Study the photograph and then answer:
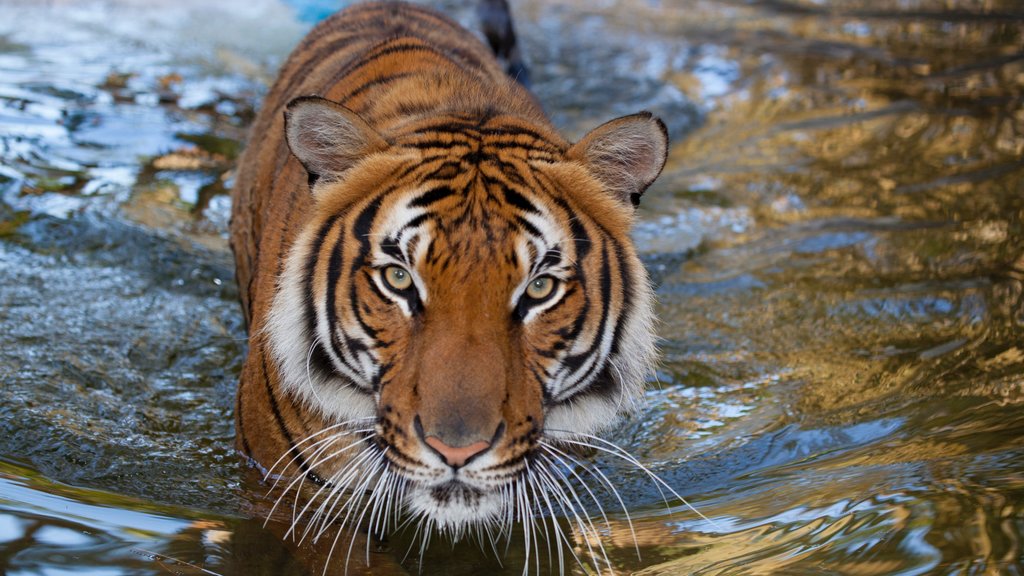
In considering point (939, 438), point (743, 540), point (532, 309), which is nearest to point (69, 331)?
point (532, 309)

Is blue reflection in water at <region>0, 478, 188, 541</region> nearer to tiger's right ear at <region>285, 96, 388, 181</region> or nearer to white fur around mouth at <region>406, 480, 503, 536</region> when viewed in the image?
white fur around mouth at <region>406, 480, 503, 536</region>

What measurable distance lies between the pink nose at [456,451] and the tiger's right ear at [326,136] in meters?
0.63

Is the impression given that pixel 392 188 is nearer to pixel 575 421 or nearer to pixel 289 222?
pixel 289 222

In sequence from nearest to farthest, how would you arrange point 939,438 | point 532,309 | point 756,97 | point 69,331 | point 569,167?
point 532,309, point 569,167, point 939,438, point 69,331, point 756,97

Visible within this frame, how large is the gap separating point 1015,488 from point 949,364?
0.92 m

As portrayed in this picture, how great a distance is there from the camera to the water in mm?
2328

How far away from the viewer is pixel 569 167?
2281mm

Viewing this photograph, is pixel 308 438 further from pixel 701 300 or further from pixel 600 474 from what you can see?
pixel 701 300

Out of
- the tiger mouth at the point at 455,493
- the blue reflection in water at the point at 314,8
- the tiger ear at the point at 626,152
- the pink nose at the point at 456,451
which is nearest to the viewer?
the pink nose at the point at 456,451

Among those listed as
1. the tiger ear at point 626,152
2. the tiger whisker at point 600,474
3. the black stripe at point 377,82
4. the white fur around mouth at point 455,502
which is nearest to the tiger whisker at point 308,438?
the white fur around mouth at point 455,502

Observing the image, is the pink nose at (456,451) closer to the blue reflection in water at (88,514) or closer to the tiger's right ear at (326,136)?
the tiger's right ear at (326,136)

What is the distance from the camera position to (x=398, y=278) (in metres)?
2.09

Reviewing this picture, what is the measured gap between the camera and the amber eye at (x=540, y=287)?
2092 millimetres

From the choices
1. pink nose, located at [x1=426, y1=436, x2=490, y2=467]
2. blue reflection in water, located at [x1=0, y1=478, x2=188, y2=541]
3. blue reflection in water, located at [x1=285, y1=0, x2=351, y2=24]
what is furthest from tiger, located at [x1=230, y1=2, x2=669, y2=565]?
blue reflection in water, located at [x1=285, y1=0, x2=351, y2=24]
